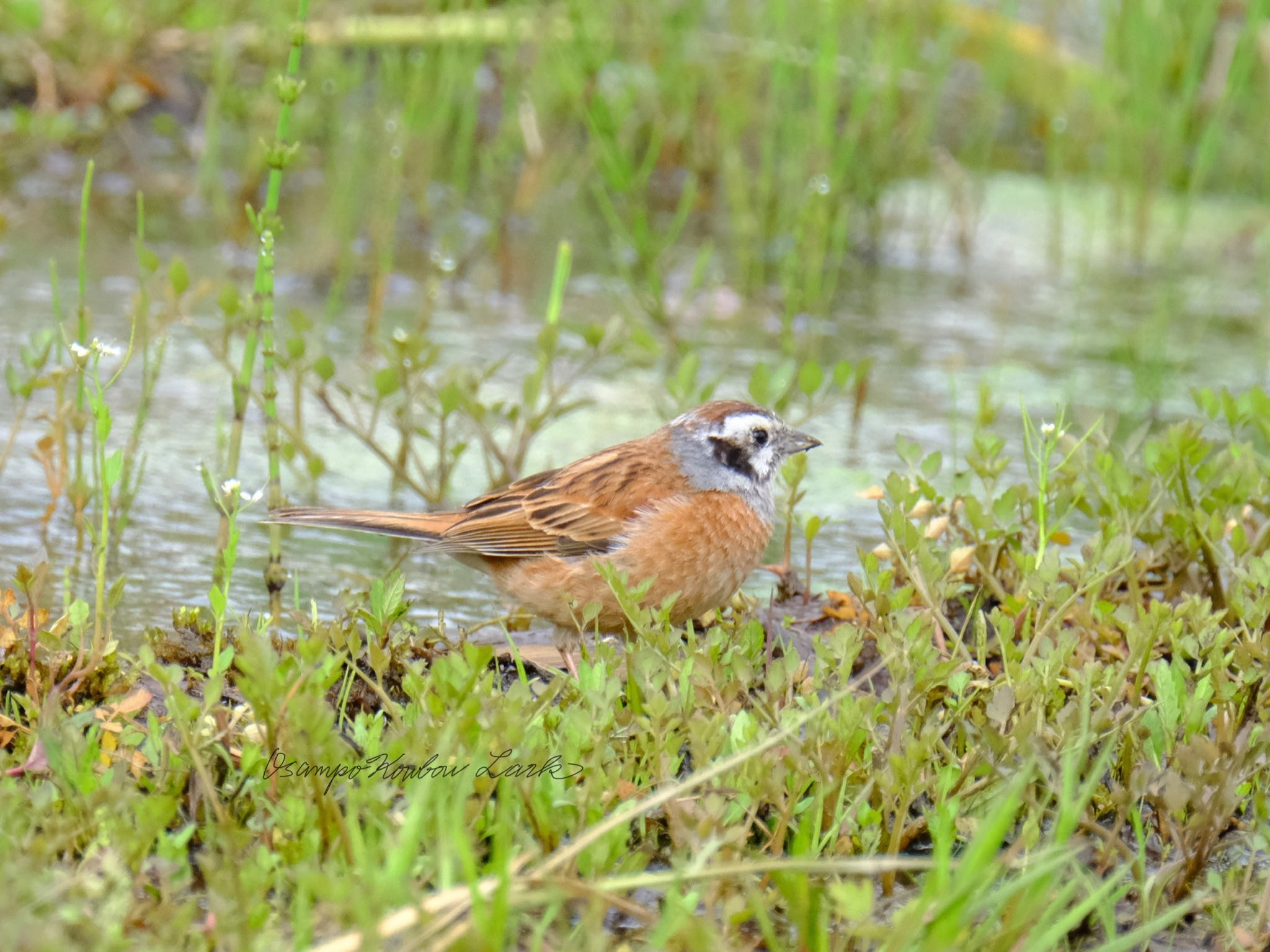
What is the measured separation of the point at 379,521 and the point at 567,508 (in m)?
0.56

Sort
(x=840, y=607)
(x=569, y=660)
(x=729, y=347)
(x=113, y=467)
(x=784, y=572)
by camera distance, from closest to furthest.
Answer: (x=113, y=467) → (x=569, y=660) → (x=840, y=607) → (x=784, y=572) → (x=729, y=347)

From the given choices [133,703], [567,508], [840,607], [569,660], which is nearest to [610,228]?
[567,508]

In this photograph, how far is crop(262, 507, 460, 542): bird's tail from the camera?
437 cm

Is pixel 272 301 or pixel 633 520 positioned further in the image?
pixel 633 520

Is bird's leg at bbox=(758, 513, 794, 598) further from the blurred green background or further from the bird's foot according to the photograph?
the blurred green background

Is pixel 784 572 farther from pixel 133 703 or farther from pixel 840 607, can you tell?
pixel 133 703

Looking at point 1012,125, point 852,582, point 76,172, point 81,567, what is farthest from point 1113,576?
point 1012,125

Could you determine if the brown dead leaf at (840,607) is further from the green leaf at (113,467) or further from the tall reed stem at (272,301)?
the green leaf at (113,467)

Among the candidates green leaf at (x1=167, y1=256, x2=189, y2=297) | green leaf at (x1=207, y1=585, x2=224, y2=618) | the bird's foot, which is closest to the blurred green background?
green leaf at (x1=167, y1=256, x2=189, y2=297)

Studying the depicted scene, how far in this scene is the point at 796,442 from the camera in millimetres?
4883

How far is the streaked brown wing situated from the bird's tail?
5 cm

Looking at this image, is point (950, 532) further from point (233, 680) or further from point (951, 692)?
point (233, 680)

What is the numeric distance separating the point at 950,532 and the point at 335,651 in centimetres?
196

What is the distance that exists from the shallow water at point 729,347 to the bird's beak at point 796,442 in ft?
1.39
